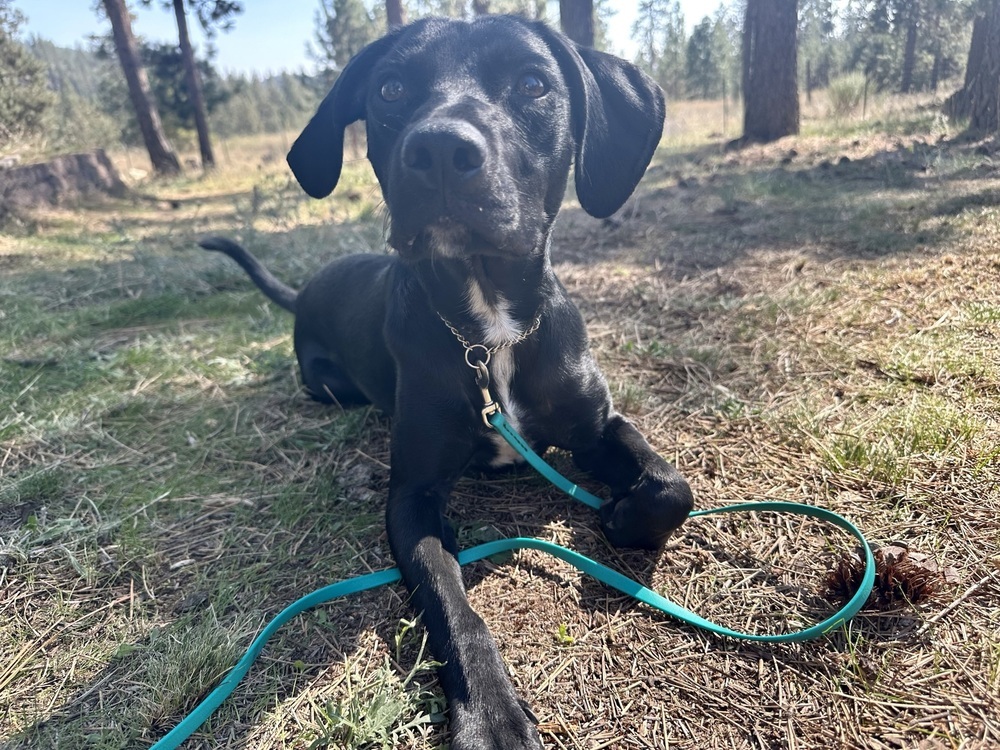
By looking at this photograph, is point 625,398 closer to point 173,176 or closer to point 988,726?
point 988,726

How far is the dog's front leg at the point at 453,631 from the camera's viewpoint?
4.77 feet

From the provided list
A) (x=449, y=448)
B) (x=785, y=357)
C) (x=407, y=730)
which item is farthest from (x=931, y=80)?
(x=407, y=730)

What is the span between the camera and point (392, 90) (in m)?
2.30

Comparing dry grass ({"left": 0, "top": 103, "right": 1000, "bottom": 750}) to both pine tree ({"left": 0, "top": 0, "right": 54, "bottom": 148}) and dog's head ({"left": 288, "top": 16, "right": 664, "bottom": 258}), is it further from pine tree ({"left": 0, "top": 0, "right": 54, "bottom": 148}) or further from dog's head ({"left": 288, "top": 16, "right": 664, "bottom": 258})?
pine tree ({"left": 0, "top": 0, "right": 54, "bottom": 148})

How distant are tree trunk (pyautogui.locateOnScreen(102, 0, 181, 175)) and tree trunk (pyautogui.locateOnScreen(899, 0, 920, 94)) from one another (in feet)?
52.4

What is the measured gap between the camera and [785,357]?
3162mm

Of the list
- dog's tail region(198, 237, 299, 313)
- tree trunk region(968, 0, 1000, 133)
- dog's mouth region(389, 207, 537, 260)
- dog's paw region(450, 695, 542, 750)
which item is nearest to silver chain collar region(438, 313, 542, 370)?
dog's mouth region(389, 207, 537, 260)

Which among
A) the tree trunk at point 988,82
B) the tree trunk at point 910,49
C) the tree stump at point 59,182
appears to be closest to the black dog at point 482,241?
the tree trunk at point 988,82

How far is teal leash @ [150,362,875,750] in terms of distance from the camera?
5.23 feet

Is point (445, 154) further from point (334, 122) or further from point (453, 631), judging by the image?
point (453, 631)

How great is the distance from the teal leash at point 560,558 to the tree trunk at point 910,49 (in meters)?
11.6

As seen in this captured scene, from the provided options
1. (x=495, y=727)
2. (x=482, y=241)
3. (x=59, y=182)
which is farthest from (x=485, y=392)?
(x=59, y=182)

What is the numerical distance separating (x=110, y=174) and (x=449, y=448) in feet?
40.2

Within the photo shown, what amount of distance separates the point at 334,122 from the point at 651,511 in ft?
6.49
